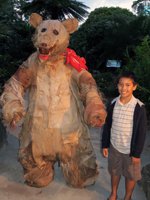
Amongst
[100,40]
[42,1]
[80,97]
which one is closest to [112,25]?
[100,40]

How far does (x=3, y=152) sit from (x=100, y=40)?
25.1ft

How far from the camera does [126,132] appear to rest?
10.9 feet

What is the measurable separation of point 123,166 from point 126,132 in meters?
0.34

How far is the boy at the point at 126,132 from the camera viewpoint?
3.24 m

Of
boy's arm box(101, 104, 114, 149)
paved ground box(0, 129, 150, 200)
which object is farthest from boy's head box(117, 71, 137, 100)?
paved ground box(0, 129, 150, 200)

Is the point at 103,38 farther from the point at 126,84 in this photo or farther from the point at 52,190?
the point at 126,84

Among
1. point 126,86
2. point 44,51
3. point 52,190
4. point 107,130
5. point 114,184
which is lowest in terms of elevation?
point 52,190

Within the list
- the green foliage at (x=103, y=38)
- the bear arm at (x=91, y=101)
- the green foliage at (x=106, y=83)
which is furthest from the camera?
the green foliage at (x=103, y=38)

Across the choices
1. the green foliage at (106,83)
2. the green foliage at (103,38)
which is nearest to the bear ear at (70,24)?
the green foliage at (106,83)

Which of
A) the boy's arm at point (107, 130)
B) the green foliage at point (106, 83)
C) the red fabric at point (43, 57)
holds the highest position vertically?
the red fabric at point (43, 57)

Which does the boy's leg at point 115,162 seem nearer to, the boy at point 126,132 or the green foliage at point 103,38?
the boy at point 126,132

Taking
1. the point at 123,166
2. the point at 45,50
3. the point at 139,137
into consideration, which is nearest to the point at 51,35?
the point at 45,50

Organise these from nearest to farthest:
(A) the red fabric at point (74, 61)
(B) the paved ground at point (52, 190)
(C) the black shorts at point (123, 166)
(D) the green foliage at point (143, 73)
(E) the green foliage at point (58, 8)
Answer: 1. (C) the black shorts at point (123, 166)
2. (A) the red fabric at point (74, 61)
3. (B) the paved ground at point (52, 190)
4. (D) the green foliage at point (143, 73)
5. (E) the green foliage at point (58, 8)

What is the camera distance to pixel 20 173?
173 inches
